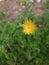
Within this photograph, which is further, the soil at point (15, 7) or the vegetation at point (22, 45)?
the soil at point (15, 7)

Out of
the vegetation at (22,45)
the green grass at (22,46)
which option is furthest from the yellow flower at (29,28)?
the green grass at (22,46)

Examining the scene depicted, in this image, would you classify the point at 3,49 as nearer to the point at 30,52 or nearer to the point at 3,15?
the point at 30,52

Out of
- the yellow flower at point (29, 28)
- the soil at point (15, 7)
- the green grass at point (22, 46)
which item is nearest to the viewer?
the yellow flower at point (29, 28)

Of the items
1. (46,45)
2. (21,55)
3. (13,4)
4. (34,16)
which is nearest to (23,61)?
(21,55)

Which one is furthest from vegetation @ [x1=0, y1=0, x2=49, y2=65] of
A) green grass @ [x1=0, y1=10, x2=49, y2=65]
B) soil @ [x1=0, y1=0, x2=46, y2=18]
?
soil @ [x1=0, y1=0, x2=46, y2=18]

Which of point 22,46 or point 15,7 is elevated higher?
point 15,7

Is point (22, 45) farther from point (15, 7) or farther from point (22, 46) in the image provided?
point (15, 7)

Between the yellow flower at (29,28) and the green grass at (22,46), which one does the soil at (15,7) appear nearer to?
the green grass at (22,46)

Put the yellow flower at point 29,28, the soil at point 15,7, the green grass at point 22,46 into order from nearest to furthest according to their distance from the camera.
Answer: the yellow flower at point 29,28 → the green grass at point 22,46 → the soil at point 15,7

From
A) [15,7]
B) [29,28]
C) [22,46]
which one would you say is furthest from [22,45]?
[15,7]
